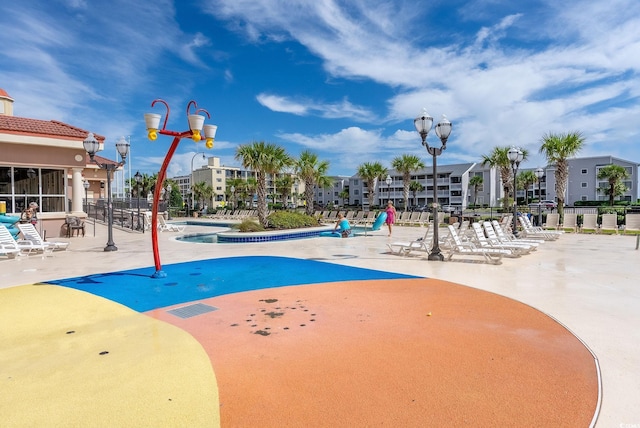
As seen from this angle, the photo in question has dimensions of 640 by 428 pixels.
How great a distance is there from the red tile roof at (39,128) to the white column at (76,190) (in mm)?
1825

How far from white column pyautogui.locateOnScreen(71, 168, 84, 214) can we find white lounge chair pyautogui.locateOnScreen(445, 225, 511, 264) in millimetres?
17557

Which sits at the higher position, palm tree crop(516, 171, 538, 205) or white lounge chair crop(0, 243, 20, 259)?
palm tree crop(516, 171, 538, 205)

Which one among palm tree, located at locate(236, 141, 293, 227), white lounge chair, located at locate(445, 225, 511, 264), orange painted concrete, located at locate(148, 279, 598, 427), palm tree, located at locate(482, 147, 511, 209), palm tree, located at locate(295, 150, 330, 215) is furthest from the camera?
palm tree, located at locate(482, 147, 511, 209)

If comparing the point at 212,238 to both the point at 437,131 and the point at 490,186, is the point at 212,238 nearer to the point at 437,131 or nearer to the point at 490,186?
the point at 437,131

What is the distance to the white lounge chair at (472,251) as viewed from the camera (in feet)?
34.9

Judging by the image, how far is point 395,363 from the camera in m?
4.11

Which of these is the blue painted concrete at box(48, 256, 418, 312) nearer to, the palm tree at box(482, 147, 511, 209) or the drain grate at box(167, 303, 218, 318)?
the drain grate at box(167, 303, 218, 318)

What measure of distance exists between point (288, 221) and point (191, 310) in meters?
15.3

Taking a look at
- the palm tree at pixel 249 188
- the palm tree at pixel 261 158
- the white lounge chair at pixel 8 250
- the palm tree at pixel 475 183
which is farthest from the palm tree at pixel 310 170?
the palm tree at pixel 475 183

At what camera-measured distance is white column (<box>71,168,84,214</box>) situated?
18.9 metres

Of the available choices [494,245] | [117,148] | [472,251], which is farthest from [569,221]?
[117,148]

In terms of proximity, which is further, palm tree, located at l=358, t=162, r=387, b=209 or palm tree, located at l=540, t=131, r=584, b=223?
palm tree, located at l=358, t=162, r=387, b=209

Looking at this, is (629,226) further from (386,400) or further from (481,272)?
(386,400)

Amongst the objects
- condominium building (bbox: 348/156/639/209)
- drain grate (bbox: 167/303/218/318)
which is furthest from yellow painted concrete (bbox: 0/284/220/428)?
condominium building (bbox: 348/156/639/209)
